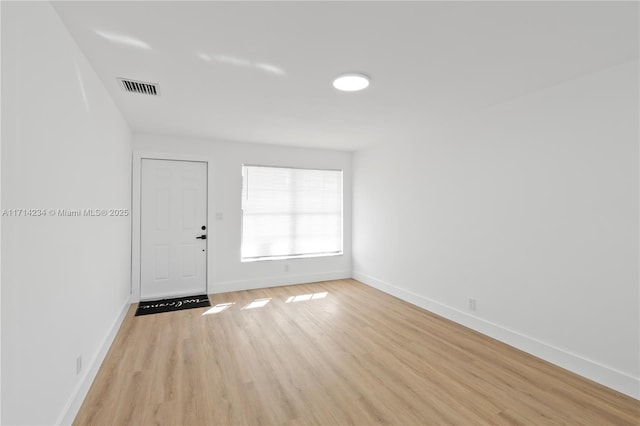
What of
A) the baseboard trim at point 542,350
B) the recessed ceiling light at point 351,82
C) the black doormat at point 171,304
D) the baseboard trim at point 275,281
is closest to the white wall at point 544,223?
the baseboard trim at point 542,350

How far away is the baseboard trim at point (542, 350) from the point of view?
7.50 ft

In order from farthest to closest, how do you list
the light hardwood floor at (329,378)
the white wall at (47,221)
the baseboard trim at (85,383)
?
the light hardwood floor at (329,378) → the baseboard trim at (85,383) → the white wall at (47,221)

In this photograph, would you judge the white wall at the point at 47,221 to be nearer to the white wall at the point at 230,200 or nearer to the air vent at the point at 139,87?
the air vent at the point at 139,87

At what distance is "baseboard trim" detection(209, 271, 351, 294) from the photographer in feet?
15.9

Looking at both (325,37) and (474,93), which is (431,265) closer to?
(474,93)

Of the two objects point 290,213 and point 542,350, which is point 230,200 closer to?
point 290,213

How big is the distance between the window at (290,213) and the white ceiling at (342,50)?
1.91 meters

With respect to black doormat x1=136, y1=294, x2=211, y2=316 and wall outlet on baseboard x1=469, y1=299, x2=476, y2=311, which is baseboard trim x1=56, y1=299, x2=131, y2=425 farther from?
wall outlet on baseboard x1=469, y1=299, x2=476, y2=311

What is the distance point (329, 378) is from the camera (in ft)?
8.02

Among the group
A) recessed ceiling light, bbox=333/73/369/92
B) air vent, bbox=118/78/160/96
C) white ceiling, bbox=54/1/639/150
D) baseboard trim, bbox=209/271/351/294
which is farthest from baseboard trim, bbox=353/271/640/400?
air vent, bbox=118/78/160/96

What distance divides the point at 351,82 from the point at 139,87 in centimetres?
190

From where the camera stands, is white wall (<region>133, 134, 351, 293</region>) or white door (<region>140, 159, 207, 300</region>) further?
white wall (<region>133, 134, 351, 293</region>)

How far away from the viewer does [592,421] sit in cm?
197

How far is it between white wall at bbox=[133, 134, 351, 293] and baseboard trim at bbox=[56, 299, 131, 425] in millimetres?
1804
